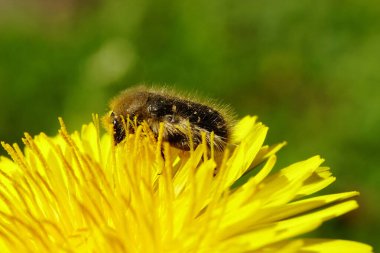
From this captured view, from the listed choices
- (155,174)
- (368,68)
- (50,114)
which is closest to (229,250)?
(155,174)

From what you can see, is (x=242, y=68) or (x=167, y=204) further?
(x=242, y=68)

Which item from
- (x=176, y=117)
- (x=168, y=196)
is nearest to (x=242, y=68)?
(x=176, y=117)

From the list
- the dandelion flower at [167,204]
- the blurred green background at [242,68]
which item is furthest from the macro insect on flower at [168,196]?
the blurred green background at [242,68]

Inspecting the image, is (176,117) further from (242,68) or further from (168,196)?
(242,68)

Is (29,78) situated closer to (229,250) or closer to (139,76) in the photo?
(139,76)

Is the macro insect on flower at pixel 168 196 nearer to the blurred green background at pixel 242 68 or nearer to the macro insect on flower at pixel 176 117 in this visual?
the macro insect on flower at pixel 176 117
